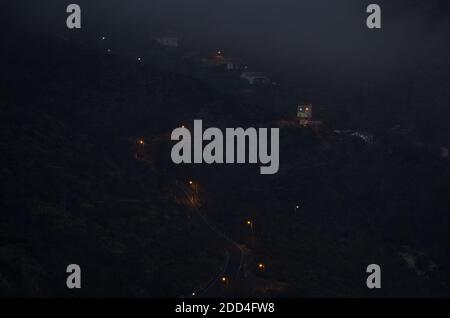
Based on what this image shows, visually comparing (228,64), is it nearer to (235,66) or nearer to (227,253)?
(235,66)

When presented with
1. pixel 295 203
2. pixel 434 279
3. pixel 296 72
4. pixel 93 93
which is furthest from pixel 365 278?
pixel 296 72

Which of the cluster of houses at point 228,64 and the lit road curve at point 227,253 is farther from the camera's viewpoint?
the cluster of houses at point 228,64

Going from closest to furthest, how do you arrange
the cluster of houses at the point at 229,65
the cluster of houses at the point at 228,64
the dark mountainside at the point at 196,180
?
the dark mountainside at the point at 196,180
the cluster of houses at the point at 229,65
the cluster of houses at the point at 228,64

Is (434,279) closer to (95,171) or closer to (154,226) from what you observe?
(154,226)
